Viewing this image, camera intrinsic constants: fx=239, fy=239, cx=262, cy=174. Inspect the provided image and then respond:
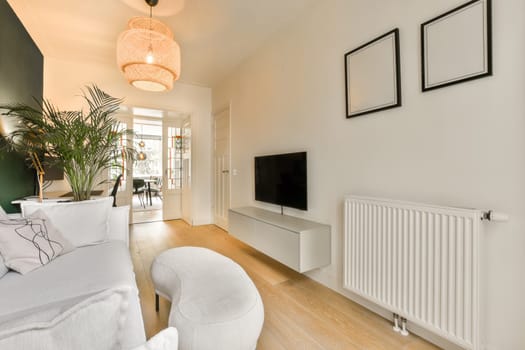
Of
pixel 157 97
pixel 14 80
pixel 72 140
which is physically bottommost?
pixel 72 140

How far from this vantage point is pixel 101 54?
137 inches

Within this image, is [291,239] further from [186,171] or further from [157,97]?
[157,97]

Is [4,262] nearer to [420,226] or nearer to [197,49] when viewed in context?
[420,226]

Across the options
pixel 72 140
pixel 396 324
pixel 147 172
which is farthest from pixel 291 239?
pixel 147 172

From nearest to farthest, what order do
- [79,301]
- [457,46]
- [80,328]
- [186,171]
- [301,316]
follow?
1. [80,328]
2. [79,301]
3. [457,46]
4. [301,316]
5. [186,171]

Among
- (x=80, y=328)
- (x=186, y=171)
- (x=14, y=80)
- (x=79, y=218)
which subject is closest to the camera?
(x=80, y=328)

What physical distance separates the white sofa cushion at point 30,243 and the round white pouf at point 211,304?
660mm

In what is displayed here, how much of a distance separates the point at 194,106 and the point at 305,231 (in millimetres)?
3624

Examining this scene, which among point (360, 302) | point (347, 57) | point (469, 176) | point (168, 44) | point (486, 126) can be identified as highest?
point (168, 44)

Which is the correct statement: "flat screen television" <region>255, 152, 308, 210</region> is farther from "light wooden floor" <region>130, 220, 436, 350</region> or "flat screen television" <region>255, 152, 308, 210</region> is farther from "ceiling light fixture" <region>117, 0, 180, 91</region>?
"ceiling light fixture" <region>117, 0, 180, 91</region>

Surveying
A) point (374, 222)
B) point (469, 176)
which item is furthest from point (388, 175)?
point (469, 176)

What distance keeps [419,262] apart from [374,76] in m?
1.37

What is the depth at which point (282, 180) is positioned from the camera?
9.07ft

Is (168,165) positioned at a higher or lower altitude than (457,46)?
lower
